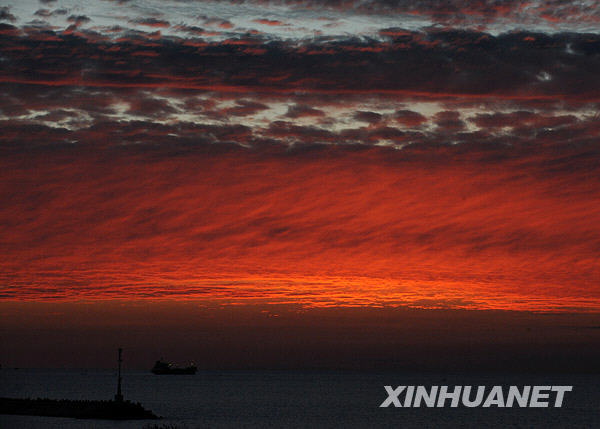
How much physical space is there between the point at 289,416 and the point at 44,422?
51.8 meters

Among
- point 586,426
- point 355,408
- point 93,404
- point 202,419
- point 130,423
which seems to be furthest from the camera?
point 355,408

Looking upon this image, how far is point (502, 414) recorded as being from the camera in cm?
16712

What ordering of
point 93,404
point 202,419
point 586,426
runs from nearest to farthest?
point 93,404, point 202,419, point 586,426

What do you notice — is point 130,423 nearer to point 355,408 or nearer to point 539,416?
point 355,408

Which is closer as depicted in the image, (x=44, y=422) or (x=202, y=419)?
(x=44, y=422)

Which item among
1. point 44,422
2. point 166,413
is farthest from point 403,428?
point 44,422

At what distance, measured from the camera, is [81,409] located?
116m

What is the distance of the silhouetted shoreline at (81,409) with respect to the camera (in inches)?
4323

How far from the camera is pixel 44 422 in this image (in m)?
108

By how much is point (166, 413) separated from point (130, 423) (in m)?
34.4

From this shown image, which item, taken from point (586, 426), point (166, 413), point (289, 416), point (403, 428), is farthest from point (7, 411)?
point (586, 426)

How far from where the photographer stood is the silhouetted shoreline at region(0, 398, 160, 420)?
4323 inches

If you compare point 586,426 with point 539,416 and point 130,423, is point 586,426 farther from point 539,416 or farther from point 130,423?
point 130,423

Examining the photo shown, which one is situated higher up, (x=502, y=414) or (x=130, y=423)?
(x=502, y=414)
